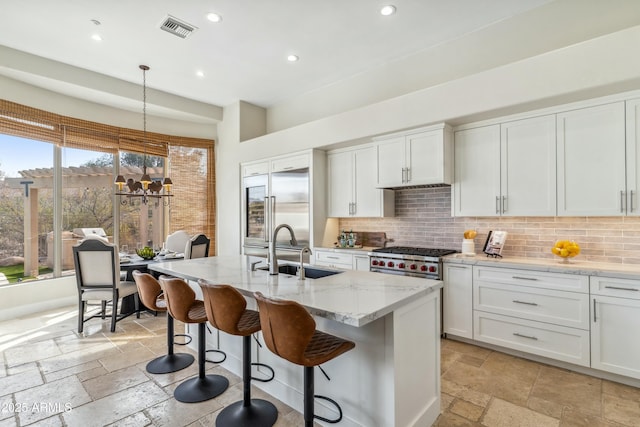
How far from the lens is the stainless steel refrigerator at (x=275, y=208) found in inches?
183

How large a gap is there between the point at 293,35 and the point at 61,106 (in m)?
3.67

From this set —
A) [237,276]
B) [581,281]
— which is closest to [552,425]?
[581,281]

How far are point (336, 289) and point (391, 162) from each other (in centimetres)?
228

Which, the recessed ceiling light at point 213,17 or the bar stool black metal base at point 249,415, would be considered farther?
the recessed ceiling light at point 213,17

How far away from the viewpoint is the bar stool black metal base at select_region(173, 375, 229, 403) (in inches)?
90.7

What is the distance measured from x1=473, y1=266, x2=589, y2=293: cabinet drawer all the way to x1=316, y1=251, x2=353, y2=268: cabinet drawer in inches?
60.4

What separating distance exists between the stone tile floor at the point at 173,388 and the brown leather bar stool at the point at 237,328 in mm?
88

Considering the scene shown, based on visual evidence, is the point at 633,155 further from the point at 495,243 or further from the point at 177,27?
the point at 177,27

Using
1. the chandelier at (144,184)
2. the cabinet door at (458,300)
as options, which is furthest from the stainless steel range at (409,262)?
the chandelier at (144,184)

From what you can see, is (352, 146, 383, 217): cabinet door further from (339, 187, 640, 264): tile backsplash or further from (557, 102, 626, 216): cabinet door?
(557, 102, 626, 216): cabinet door

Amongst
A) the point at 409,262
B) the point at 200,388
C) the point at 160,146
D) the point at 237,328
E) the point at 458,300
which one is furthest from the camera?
the point at 160,146

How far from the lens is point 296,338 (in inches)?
60.1

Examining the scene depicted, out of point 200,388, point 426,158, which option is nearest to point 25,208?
point 200,388

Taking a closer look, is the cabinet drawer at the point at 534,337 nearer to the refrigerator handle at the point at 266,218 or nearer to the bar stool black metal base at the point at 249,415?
the bar stool black metal base at the point at 249,415
